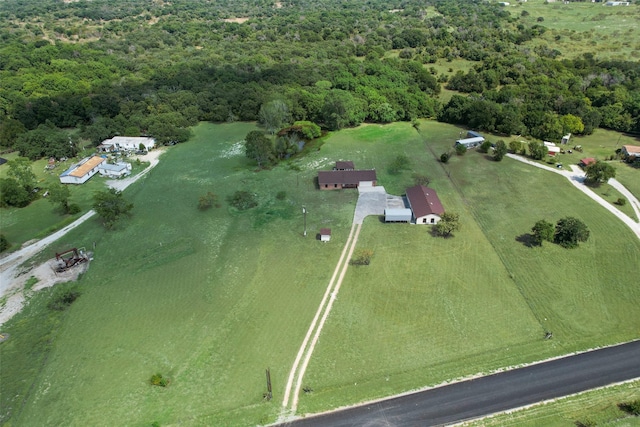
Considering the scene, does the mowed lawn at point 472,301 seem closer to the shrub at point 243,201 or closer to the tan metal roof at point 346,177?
the tan metal roof at point 346,177

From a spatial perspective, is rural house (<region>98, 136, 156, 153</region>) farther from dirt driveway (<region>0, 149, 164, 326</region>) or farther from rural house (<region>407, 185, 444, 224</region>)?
rural house (<region>407, 185, 444, 224</region>)

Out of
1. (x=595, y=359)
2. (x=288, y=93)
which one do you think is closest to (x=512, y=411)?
(x=595, y=359)

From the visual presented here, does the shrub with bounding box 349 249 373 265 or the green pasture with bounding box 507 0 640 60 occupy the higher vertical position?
the green pasture with bounding box 507 0 640 60

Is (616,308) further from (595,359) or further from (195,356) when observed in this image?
(195,356)

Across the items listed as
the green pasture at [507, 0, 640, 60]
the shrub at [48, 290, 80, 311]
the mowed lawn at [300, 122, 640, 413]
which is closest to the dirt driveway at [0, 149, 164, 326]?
the shrub at [48, 290, 80, 311]

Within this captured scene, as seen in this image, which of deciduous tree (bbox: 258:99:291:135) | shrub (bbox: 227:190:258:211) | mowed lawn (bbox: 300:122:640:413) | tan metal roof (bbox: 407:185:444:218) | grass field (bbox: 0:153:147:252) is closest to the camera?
mowed lawn (bbox: 300:122:640:413)

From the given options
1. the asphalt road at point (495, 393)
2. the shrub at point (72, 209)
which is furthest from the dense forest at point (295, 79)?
the asphalt road at point (495, 393)
